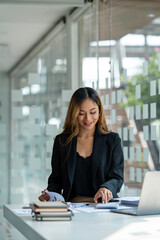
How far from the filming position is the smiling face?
2.80 meters

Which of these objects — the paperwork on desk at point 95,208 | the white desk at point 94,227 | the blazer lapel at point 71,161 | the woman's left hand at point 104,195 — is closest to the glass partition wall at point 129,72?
the blazer lapel at point 71,161

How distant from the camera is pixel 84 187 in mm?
2756

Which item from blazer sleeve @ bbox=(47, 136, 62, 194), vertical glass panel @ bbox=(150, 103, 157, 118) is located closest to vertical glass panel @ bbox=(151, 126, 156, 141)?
vertical glass panel @ bbox=(150, 103, 157, 118)

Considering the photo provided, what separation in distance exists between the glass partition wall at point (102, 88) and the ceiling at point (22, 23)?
17 cm

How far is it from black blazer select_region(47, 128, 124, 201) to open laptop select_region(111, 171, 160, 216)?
0.56 m

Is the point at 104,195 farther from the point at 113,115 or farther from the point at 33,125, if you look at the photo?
the point at 33,125

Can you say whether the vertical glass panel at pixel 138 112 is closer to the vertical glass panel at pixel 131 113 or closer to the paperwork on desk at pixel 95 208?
the vertical glass panel at pixel 131 113

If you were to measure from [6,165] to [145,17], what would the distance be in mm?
2219

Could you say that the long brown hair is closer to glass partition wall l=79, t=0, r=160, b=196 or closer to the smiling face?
the smiling face

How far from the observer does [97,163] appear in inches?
107

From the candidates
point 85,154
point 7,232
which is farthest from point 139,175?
point 7,232

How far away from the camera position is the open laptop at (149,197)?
Result: 1987 millimetres

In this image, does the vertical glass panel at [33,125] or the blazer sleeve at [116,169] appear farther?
the vertical glass panel at [33,125]

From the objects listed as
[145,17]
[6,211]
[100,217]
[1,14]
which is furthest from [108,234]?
[1,14]
